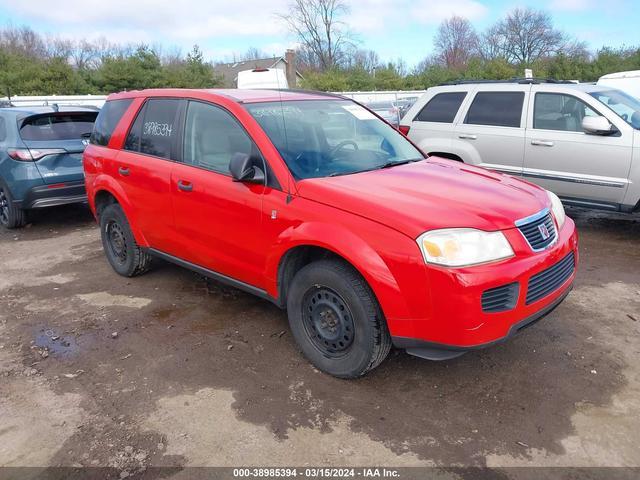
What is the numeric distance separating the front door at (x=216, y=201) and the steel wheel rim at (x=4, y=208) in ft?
14.9

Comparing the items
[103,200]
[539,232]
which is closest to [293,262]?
[539,232]

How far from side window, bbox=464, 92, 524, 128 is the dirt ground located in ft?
9.06

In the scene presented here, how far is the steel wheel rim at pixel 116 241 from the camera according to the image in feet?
16.8

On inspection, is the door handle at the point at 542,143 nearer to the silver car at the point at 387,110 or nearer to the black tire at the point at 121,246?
the black tire at the point at 121,246

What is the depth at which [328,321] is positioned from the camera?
328 centimetres

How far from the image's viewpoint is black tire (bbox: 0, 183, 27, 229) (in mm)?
7156

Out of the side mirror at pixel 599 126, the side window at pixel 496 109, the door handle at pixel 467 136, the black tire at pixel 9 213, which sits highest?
the side window at pixel 496 109

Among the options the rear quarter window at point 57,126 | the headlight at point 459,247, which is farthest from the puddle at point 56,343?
the rear quarter window at point 57,126

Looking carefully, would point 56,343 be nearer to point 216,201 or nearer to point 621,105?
point 216,201

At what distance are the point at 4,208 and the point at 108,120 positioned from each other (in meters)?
3.47

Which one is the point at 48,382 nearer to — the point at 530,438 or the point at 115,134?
the point at 115,134

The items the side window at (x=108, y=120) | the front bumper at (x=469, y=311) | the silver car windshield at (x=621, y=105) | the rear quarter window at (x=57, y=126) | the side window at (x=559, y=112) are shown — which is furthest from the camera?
the rear quarter window at (x=57, y=126)

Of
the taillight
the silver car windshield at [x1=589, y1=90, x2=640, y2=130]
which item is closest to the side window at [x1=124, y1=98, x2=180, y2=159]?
the taillight

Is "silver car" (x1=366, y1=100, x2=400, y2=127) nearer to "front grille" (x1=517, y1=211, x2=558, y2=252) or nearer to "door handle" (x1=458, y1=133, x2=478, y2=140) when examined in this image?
"door handle" (x1=458, y1=133, x2=478, y2=140)
